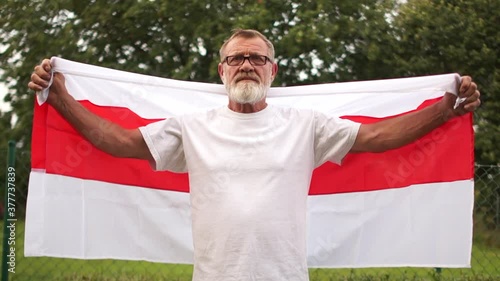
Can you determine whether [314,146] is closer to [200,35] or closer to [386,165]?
[386,165]

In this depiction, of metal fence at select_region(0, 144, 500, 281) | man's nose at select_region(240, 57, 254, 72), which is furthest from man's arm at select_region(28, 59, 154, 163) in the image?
metal fence at select_region(0, 144, 500, 281)

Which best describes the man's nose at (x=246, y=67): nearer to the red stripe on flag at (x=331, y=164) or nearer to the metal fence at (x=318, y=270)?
the red stripe on flag at (x=331, y=164)

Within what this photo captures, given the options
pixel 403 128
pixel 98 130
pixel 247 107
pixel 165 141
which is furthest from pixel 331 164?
pixel 98 130

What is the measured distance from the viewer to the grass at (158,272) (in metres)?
6.06

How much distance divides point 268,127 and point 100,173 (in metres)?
1.05

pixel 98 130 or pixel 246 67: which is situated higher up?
pixel 246 67

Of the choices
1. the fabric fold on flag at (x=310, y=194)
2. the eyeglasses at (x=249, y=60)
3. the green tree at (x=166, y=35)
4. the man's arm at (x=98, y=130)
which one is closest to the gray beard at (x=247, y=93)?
the eyeglasses at (x=249, y=60)

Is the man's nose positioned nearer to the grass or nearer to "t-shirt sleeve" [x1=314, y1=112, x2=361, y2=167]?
"t-shirt sleeve" [x1=314, y1=112, x2=361, y2=167]

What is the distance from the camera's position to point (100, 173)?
3.56m

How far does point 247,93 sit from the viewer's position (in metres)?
2.92

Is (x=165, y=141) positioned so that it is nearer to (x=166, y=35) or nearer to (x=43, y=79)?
(x=43, y=79)

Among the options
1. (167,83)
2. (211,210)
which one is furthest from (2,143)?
(211,210)

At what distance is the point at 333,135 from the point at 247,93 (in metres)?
0.41

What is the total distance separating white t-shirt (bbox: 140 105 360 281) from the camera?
2.78 m
